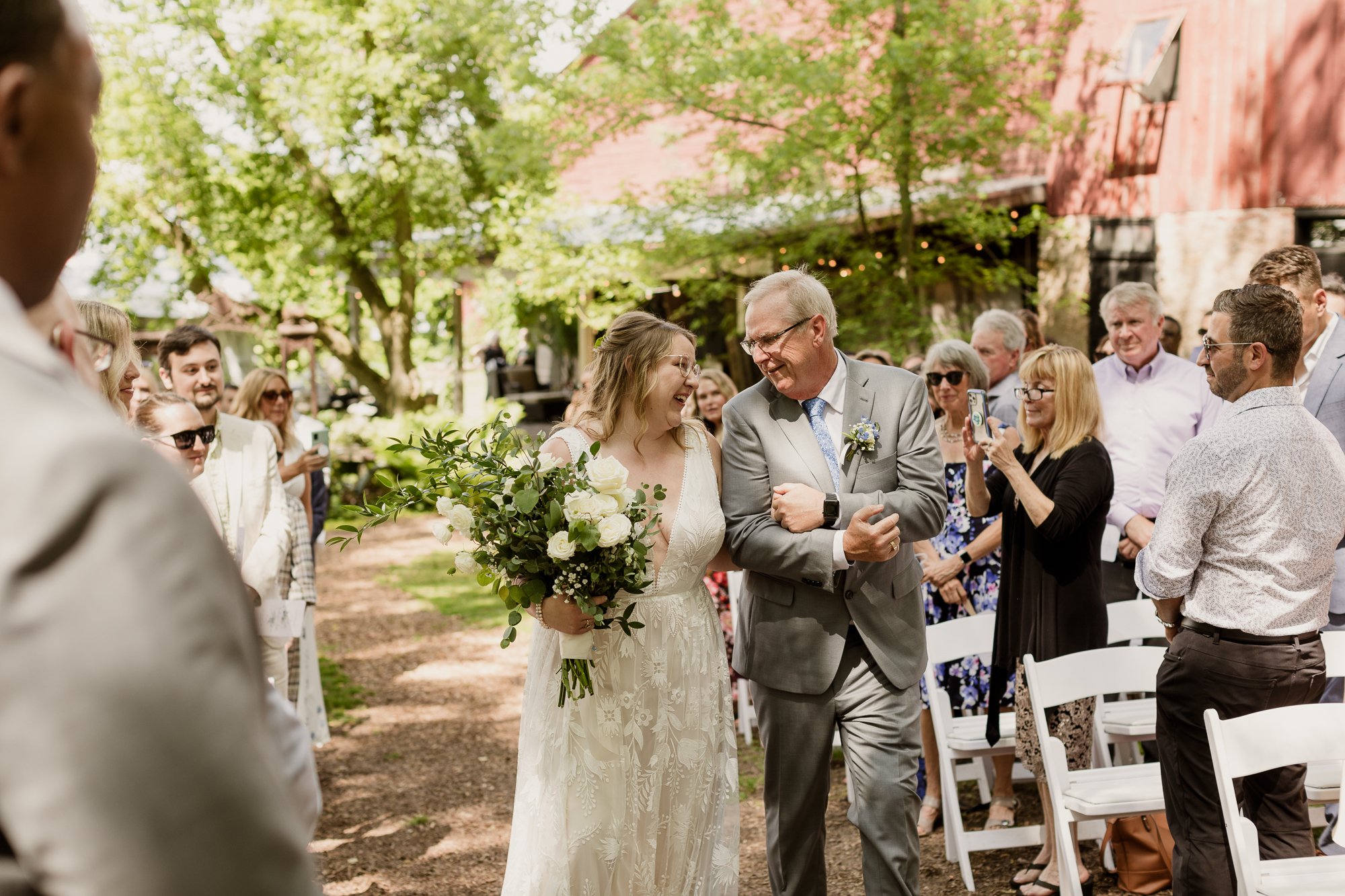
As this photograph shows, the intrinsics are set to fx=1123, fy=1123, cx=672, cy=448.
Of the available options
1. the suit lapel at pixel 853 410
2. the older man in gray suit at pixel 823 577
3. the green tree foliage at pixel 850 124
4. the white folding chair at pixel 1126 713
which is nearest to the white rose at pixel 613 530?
the older man in gray suit at pixel 823 577

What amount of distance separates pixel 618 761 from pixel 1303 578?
232 cm

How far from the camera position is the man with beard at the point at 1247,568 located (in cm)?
358

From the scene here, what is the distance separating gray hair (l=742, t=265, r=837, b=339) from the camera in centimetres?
398

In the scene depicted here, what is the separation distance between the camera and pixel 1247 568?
3631 millimetres

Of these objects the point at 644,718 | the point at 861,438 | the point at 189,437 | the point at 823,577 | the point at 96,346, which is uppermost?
the point at 96,346

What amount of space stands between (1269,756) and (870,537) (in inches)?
53.7

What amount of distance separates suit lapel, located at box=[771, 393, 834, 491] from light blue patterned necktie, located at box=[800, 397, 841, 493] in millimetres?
15

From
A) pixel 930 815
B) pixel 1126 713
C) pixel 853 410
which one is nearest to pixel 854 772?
pixel 853 410

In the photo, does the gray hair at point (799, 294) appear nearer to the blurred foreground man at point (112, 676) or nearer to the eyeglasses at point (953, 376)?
the eyeglasses at point (953, 376)

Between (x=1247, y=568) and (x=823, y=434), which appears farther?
(x=823, y=434)

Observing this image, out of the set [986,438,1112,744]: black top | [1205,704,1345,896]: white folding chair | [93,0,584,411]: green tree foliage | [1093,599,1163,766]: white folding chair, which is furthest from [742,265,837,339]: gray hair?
[93,0,584,411]: green tree foliage

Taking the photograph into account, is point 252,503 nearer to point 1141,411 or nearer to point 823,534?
point 823,534

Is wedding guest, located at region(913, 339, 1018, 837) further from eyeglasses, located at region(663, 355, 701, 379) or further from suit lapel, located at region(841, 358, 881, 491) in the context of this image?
eyeglasses, located at region(663, 355, 701, 379)

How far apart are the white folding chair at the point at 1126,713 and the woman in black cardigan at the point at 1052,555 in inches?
6.0
